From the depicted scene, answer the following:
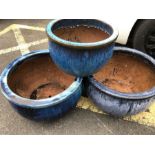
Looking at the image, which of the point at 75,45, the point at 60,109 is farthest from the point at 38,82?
the point at 75,45

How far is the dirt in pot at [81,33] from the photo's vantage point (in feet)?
9.72

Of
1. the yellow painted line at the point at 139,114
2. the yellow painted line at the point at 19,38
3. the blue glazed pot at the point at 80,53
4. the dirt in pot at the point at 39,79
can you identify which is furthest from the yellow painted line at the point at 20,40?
the yellow painted line at the point at 139,114

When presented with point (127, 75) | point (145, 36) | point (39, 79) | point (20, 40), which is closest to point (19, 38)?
point (20, 40)

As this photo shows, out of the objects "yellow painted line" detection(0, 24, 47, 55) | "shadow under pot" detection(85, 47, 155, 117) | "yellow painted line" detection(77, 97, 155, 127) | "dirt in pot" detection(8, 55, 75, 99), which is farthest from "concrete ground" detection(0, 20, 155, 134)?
"yellow painted line" detection(0, 24, 47, 55)

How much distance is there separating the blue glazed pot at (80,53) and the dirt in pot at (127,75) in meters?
0.67

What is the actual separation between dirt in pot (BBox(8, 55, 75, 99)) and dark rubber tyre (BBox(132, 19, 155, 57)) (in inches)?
45.9

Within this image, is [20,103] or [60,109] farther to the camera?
[60,109]

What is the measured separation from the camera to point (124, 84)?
3.28 metres

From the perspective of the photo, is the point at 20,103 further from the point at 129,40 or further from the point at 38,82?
the point at 129,40

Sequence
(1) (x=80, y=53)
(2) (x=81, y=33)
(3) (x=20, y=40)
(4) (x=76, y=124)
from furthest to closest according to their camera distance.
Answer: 1. (3) (x=20, y=40)
2. (2) (x=81, y=33)
3. (4) (x=76, y=124)
4. (1) (x=80, y=53)

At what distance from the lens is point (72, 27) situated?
3.01 meters

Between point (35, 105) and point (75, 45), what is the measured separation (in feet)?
2.43

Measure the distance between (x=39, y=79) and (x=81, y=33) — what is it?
2.92ft

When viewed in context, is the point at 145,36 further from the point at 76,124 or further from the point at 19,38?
the point at 19,38
